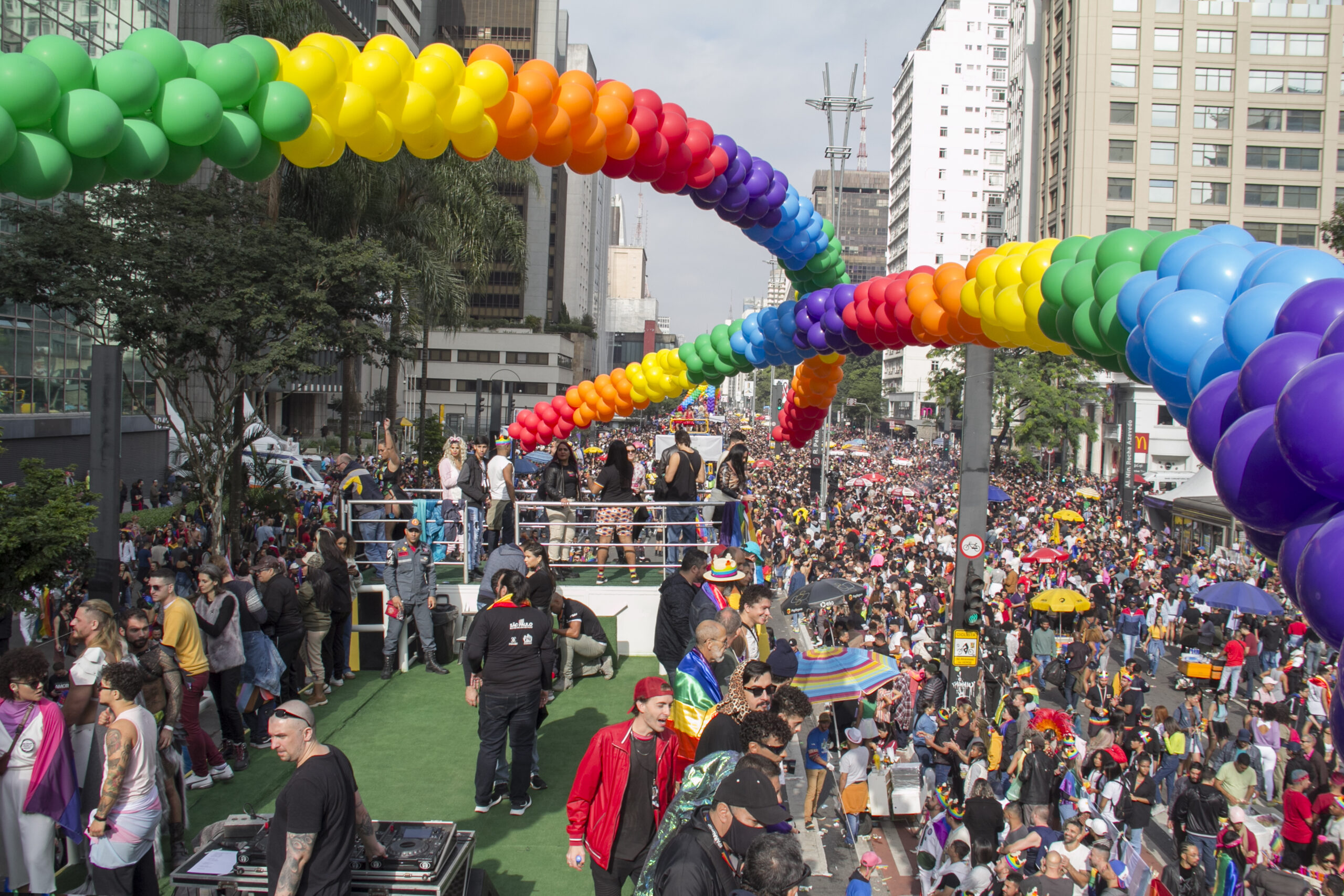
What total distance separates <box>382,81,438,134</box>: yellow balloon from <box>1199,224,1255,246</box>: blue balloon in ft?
15.6

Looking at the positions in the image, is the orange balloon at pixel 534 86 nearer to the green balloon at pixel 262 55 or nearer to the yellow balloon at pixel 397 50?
the yellow balloon at pixel 397 50

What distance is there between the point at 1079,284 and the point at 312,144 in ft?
16.0

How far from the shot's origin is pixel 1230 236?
4930mm

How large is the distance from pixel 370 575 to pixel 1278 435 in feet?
30.8

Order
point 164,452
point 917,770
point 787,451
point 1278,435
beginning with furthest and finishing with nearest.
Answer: point 787,451 → point 164,452 → point 917,770 → point 1278,435

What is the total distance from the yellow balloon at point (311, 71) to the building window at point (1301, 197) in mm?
56294

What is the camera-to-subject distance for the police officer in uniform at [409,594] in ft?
28.5

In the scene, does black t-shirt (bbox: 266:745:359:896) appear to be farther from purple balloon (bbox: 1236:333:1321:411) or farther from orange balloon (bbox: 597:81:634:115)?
orange balloon (bbox: 597:81:634:115)

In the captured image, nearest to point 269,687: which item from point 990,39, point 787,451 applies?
point 787,451

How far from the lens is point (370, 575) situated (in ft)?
34.6

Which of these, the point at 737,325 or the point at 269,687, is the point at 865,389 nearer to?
the point at 737,325

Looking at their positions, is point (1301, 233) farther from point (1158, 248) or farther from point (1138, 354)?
point (1138, 354)

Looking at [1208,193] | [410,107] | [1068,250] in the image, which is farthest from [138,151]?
[1208,193]

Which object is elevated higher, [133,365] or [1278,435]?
[133,365]
